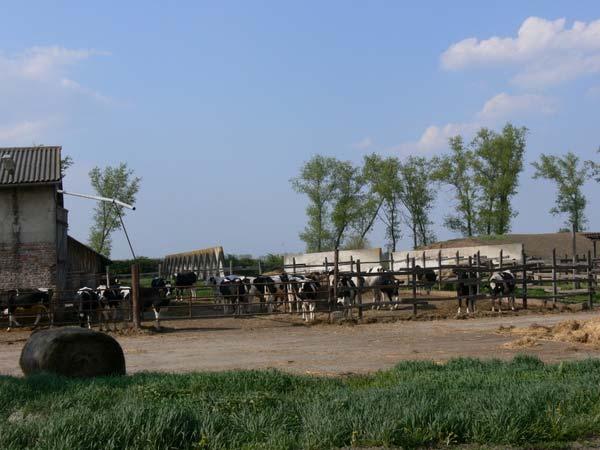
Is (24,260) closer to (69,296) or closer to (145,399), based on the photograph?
(69,296)

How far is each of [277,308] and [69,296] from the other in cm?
738

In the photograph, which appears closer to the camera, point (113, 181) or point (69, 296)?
point (69, 296)

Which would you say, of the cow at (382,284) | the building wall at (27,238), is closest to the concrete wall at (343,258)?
the cow at (382,284)

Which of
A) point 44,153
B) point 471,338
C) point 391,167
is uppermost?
point 391,167

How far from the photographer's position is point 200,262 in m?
51.6

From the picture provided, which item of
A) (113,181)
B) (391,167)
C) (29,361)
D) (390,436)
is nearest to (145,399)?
(390,436)

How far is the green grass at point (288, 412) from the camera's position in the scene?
717cm

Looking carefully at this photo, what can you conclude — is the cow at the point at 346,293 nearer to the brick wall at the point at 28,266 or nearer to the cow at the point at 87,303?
the cow at the point at 87,303

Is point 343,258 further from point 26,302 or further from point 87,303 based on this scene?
point 26,302

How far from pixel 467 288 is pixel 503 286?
134 cm

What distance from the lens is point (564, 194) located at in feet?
Result: 248

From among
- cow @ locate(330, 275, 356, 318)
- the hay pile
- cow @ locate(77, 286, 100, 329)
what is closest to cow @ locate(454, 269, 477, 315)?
cow @ locate(330, 275, 356, 318)

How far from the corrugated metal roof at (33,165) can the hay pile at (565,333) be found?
1742cm

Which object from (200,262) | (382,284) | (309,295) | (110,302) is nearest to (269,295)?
(309,295)
